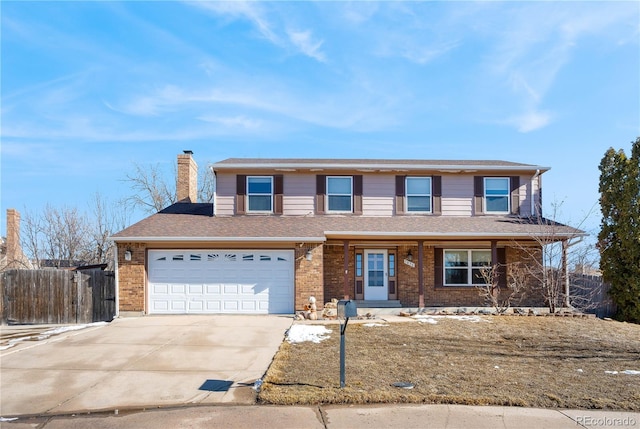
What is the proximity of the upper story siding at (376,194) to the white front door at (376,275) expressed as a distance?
149 cm

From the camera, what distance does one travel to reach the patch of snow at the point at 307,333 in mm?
10288

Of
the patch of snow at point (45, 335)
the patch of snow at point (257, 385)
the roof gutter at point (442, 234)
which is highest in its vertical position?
the roof gutter at point (442, 234)

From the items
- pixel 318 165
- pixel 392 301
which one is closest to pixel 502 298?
pixel 392 301

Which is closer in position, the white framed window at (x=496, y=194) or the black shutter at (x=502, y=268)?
the black shutter at (x=502, y=268)

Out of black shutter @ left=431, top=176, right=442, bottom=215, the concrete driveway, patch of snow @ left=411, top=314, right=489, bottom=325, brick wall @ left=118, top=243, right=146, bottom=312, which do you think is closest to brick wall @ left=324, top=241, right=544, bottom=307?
black shutter @ left=431, top=176, right=442, bottom=215

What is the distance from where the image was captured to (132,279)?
45.2 ft

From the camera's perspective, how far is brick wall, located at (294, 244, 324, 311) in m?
13.8

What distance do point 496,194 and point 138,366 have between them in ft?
43.2

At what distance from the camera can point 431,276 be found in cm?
1611

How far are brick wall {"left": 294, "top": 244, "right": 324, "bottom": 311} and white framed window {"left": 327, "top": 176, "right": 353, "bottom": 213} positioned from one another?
2.55 m

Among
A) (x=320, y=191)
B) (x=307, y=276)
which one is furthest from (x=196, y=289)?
(x=320, y=191)

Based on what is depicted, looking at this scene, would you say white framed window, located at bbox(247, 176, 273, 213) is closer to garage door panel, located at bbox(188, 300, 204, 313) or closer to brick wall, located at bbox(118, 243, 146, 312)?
garage door panel, located at bbox(188, 300, 204, 313)

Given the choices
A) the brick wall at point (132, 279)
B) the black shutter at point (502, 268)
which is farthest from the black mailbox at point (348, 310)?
the black shutter at point (502, 268)

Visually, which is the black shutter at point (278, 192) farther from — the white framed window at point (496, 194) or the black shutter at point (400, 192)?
the white framed window at point (496, 194)
